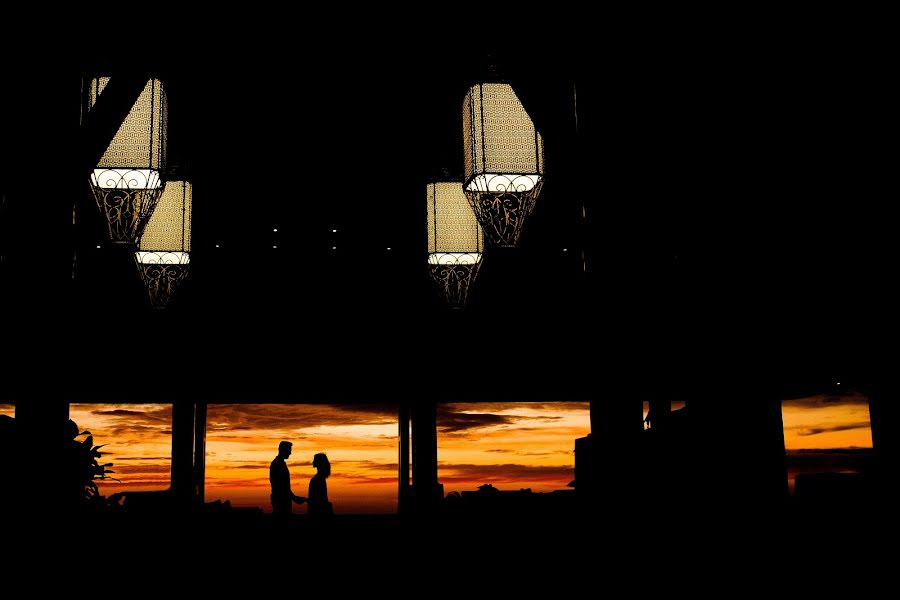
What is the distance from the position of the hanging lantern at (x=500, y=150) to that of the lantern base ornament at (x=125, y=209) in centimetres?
171

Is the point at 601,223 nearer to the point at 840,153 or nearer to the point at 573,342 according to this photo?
the point at 840,153

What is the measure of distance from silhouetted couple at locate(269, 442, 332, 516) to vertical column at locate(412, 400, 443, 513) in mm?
742

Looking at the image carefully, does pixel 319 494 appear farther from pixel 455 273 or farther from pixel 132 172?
pixel 132 172

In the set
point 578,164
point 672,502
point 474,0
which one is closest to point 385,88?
point 474,0

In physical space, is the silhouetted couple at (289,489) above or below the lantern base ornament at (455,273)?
below

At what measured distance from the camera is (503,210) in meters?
4.46

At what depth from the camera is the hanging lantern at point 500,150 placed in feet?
14.1

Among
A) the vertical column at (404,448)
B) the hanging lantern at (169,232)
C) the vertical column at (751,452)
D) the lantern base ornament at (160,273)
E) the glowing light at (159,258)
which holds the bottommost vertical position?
the vertical column at (404,448)

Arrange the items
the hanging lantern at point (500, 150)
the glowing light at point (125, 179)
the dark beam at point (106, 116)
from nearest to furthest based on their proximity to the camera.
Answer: the dark beam at point (106, 116)
the glowing light at point (125, 179)
the hanging lantern at point (500, 150)

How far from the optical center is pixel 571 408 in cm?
1073

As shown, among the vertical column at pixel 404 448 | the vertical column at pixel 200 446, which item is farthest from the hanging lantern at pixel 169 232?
the vertical column at pixel 404 448

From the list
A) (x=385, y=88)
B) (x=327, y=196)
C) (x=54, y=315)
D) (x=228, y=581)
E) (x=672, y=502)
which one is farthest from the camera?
(x=327, y=196)

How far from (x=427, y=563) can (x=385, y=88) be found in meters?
3.67

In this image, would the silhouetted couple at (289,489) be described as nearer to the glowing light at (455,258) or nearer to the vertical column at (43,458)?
the glowing light at (455,258)
